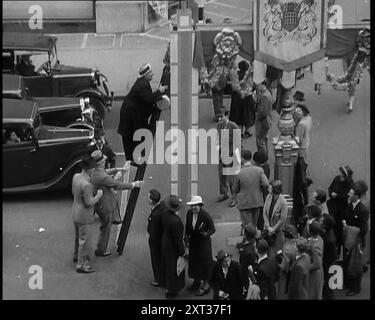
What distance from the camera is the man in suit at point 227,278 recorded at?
10.5 m

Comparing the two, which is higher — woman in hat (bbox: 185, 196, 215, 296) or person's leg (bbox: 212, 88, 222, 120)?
person's leg (bbox: 212, 88, 222, 120)

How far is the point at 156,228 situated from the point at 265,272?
1.60 meters

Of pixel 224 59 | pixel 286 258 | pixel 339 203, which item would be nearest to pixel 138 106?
pixel 224 59

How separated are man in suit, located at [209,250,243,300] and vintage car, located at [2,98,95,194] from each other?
4.48 metres

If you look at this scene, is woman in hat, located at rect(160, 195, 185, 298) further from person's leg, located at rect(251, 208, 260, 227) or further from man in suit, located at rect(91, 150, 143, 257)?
person's leg, located at rect(251, 208, 260, 227)

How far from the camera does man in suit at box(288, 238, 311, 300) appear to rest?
1043cm

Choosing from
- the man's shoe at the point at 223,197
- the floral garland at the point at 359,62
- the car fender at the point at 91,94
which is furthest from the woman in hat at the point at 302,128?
the car fender at the point at 91,94

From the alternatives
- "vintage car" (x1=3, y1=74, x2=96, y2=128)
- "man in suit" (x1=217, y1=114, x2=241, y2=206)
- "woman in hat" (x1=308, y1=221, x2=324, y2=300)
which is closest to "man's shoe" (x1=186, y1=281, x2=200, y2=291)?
"woman in hat" (x1=308, y1=221, x2=324, y2=300)

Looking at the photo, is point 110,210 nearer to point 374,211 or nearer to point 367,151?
point 374,211

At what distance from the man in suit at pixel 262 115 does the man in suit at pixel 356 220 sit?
129 inches

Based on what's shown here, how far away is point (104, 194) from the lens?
12.2 metres

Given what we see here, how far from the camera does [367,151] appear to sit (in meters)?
15.3

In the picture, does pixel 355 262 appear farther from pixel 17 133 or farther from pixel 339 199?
pixel 17 133

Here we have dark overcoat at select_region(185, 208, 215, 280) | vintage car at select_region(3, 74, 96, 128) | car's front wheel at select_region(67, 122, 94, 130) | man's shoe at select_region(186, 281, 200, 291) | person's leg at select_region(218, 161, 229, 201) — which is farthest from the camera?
vintage car at select_region(3, 74, 96, 128)
